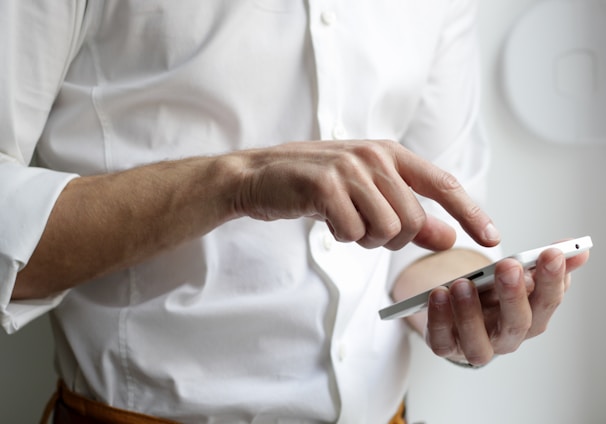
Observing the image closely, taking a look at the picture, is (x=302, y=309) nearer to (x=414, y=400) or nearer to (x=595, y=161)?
(x=414, y=400)

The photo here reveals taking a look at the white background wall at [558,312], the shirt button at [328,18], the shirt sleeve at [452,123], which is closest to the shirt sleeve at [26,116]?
the shirt button at [328,18]

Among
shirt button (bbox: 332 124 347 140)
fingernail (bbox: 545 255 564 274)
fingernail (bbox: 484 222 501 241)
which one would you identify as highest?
shirt button (bbox: 332 124 347 140)

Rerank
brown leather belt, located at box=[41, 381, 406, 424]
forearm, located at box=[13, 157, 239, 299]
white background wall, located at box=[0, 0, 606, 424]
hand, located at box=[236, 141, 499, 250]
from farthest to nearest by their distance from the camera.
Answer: white background wall, located at box=[0, 0, 606, 424]
brown leather belt, located at box=[41, 381, 406, 424]
forearm, located at box=[13, 157, 239, 299]
hand, located at box=[236, 141, 499, 250]

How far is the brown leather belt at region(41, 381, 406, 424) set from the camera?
892 mm

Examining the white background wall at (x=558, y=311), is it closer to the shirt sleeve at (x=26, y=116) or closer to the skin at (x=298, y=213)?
the skin at (x=298, y=213)

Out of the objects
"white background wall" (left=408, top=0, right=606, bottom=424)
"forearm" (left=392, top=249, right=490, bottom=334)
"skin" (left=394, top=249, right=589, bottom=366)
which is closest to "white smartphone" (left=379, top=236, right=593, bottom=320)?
"skin" (left=394, top=249, right=589, bottom=366)

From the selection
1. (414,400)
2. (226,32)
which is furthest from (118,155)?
(414,400)

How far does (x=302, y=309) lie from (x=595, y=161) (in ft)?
2.12

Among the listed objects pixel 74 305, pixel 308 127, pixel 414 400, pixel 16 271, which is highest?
pixel 308 127

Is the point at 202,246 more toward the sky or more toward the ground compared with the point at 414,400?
more toward the sky

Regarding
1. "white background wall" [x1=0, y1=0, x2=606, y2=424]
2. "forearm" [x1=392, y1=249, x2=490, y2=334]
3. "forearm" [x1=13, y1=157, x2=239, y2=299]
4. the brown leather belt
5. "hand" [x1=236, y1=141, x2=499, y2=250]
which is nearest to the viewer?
"hand" [x1=236, y1=141, x2=499, y2=250]

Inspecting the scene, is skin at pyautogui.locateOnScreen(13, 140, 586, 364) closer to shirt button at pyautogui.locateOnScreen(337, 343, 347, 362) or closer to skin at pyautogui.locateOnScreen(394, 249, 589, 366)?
skin at pyautogui.locateOnScreen(394, 249, 589, 366)

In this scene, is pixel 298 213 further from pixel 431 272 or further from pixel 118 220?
pixel 431 272

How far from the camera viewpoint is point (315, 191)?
0.67 meters
